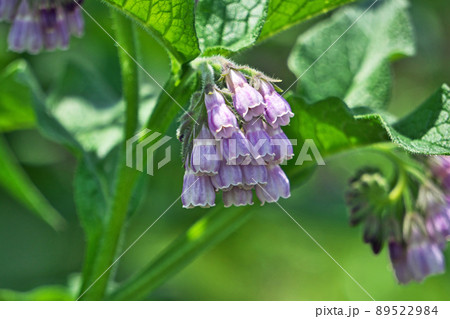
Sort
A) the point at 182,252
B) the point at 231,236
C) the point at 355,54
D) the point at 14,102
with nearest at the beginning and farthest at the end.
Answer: the point at 182,252, the point at 355,54, the point at 14,102, the point at 231,236

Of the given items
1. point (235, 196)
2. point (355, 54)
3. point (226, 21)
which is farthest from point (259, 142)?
point (355, 54)

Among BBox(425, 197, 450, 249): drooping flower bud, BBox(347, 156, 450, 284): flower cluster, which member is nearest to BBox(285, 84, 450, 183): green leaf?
BBox(347, 156, 450, 284): flower cluster

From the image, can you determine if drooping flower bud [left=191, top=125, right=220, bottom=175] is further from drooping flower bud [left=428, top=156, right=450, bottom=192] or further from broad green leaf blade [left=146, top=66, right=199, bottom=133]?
drooping flower bud [left=428, top=156, right=450, bottom=192]

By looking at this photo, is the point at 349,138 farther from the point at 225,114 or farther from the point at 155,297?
the point at 155,297

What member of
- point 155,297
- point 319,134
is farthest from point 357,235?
point 319,134

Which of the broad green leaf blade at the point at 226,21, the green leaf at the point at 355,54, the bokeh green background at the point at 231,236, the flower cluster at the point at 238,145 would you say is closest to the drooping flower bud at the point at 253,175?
the flower cluster at the point at 238,145

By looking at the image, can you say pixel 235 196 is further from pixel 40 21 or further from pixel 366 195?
pixel 40 21
